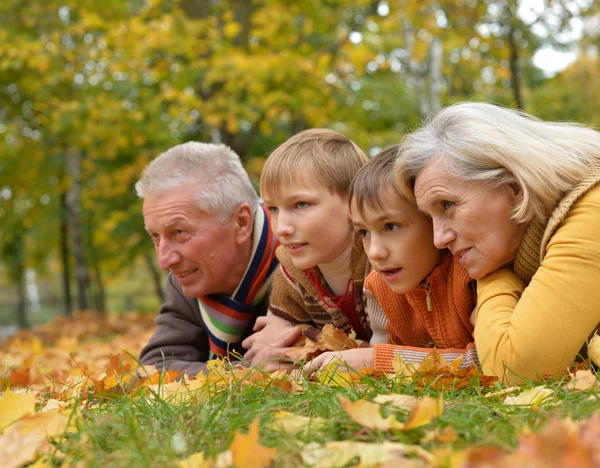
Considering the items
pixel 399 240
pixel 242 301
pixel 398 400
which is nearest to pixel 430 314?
pixel 399 240

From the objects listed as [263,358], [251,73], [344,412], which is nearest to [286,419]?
[344,412]

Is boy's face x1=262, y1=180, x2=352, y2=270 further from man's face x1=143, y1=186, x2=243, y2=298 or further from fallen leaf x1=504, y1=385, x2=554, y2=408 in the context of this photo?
fallen leaf x1=504, y1=385, x2=554, y2=408

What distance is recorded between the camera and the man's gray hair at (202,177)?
4.06 metres

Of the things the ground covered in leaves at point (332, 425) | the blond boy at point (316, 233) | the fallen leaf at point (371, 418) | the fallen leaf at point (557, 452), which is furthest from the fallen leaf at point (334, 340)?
the fallen leaf at point (557, 452)

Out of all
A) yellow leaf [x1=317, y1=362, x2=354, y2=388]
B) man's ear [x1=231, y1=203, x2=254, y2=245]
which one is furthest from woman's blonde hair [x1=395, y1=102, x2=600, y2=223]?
man's ear [x1=231, y1=203, x2=254, y2=245]

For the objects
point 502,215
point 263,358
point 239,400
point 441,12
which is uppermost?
point 441,12

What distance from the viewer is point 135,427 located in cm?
197

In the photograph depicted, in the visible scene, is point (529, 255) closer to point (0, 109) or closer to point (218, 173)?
point (218, 173)

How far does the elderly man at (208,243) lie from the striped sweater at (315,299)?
0.39 metres

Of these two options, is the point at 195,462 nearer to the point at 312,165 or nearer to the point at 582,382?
the point at 582,382

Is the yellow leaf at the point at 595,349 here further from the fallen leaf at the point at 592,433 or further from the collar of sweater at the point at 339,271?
the collar of sweater at the point at 339,271

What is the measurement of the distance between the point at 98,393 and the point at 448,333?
153 centimetres

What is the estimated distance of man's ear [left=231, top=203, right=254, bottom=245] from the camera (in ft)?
13.6

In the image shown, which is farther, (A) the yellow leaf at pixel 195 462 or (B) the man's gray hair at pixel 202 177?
(B) the man's gray hair at pixel 202 177
